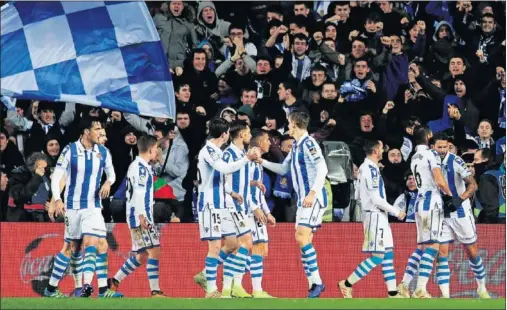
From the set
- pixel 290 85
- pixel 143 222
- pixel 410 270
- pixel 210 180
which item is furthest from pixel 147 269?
pixel 290 85

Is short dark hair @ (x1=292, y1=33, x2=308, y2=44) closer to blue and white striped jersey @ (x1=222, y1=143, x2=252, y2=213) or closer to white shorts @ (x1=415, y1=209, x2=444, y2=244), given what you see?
blue and white striped jersey @ (x1=222, y1=143, x2=252, y2=213)

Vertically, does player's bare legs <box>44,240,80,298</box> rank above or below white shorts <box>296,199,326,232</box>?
below

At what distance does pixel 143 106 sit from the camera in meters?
17.6

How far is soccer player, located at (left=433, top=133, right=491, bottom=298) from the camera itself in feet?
54.9

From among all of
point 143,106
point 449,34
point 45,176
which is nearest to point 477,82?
point 449,34

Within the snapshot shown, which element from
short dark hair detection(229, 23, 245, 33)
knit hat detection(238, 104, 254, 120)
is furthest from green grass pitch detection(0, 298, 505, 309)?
short dark hair detection(229, 23, 245, 33)

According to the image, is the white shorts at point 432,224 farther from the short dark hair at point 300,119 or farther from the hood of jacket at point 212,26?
the hood of jacket at point 212,26

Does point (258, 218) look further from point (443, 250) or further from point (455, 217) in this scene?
point (455, 217)

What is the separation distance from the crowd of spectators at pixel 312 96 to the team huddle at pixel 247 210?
1.33 metres

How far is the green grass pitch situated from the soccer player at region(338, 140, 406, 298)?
192 cm

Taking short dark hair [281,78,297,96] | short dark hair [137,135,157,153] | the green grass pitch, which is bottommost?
the green grass pitch

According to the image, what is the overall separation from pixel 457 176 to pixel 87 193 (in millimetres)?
4569

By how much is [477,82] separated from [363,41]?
1719mm

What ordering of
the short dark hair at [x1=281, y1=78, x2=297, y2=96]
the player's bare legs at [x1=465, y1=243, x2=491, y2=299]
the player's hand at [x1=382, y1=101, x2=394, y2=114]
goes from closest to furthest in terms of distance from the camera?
the player's bare legs at [x1=465, y1=243, x2=491, y2=299] → the player's hand at [x1=382, y1=101, x2=394, y2=114] → the short dark hair at [x1=281, y1=78, x2=297, y2=96]
